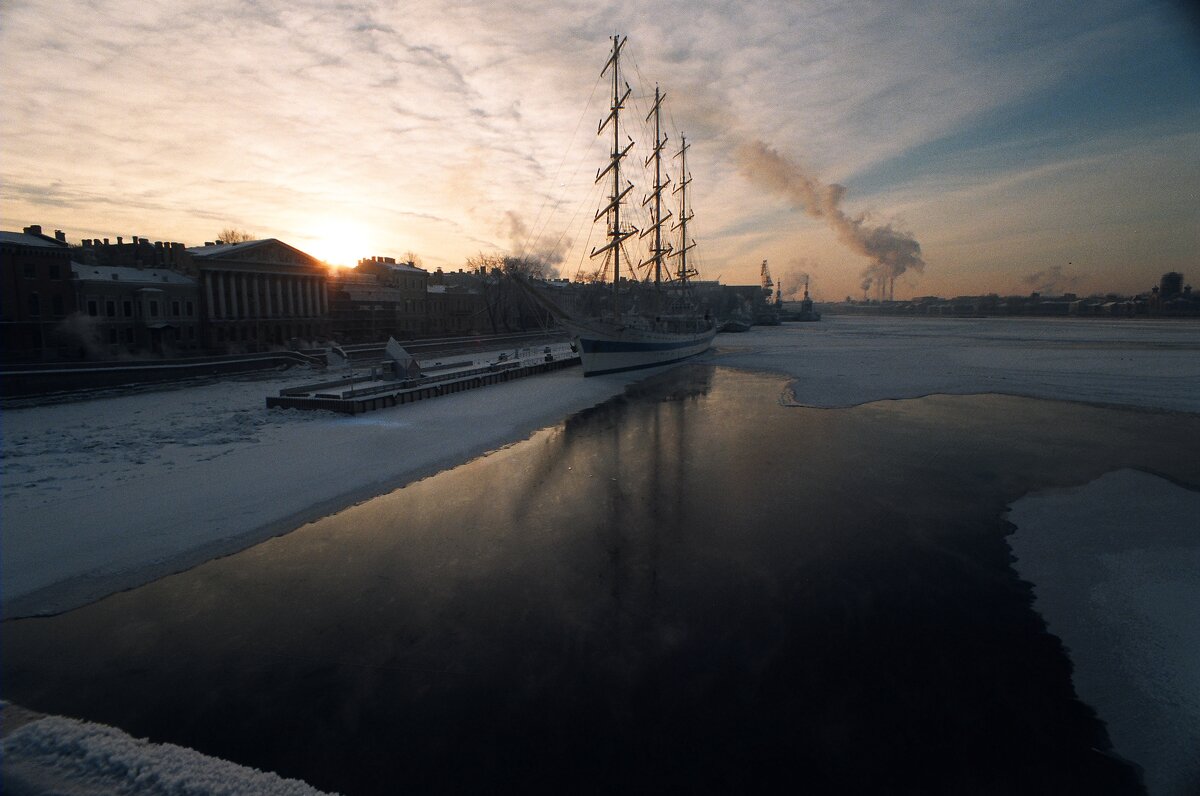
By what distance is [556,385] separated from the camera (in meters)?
37.3

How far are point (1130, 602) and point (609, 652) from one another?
8187mm

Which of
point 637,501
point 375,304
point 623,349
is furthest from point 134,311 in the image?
point 637,501

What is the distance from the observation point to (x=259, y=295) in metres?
54.4

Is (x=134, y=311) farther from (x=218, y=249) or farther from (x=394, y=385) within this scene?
(x=394, y=385)

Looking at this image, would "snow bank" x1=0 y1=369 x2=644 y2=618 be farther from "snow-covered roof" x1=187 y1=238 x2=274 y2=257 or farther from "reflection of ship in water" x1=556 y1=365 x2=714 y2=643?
"snow-covered roof" x1=187 y1=238 x2=274 y2=257

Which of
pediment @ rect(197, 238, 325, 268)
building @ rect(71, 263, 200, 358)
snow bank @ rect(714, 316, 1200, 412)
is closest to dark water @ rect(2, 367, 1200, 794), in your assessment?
snow bank @ rect(714, 316, 1200, 412)

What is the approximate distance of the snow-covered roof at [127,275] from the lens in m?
42.9

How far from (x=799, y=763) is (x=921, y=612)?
4076 millimetres

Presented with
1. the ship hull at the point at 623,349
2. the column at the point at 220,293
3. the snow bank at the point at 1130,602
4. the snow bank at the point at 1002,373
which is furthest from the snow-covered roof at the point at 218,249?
the snow bank at the point at 1130,602

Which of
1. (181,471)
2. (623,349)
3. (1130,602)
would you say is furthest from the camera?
(623,349)

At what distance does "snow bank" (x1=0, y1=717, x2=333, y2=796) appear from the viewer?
5250 millimetres

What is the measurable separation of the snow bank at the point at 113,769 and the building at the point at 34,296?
147ft

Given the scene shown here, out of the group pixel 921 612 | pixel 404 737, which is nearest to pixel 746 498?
pixel 921 612

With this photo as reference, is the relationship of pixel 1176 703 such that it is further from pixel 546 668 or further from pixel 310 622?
pixel 310 622
